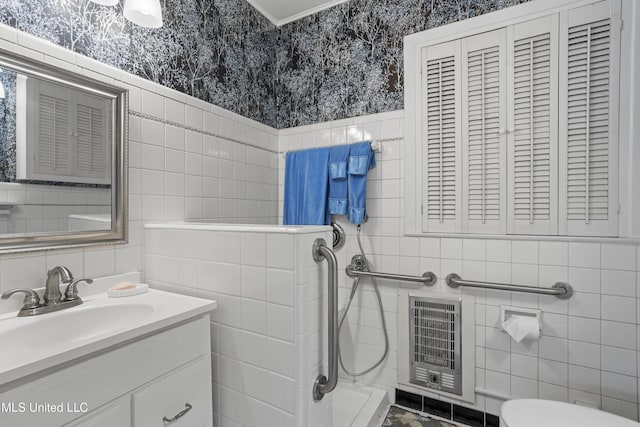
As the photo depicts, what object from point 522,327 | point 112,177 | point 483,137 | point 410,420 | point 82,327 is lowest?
point 410,420

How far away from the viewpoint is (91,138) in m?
1.23

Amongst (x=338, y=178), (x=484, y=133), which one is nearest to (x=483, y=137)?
(x=484, y=133)

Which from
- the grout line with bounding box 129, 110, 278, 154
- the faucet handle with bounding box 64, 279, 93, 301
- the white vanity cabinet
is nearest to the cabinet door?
the white vanity cabinet

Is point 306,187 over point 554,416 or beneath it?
over

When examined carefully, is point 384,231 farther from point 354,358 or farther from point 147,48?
point 147,48

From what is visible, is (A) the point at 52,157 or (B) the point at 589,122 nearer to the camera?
(A) the point at 52,157

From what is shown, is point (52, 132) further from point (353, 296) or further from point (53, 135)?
point (353, 296)

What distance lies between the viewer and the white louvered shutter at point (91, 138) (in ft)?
3.93

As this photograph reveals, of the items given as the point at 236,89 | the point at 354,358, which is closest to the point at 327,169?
the point at 236,89

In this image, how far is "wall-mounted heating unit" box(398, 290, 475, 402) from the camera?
166 centimetres

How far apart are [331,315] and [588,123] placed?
1.54m

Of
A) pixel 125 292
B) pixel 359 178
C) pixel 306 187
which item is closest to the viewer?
pixel 125 292

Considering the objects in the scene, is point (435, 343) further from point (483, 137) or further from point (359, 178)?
point (483, 137)

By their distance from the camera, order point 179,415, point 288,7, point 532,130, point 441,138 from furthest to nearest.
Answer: point 288,7 < point 441,138 < point 532,130 < point 179,415
